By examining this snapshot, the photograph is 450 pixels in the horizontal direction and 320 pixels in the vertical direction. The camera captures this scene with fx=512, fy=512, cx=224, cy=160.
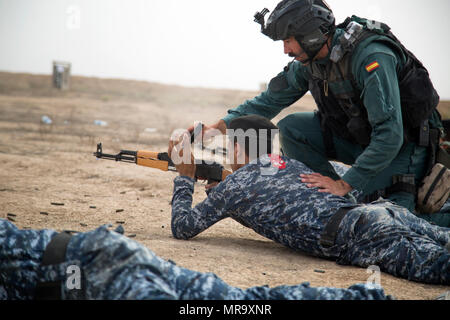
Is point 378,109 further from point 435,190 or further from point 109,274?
point 109,274

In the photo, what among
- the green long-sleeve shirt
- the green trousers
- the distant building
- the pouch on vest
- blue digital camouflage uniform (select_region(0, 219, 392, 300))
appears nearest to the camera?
blue digital camouflage uniform (select_region(0, 219, 392, 300))

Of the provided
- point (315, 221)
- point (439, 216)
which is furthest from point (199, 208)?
point (439, 216)

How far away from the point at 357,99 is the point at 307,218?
123 centimetres

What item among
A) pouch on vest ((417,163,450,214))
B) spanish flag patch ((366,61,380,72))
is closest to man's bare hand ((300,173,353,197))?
spanish flag patch ((366,61,380,72))

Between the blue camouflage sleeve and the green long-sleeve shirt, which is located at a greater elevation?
the green long-sleeve shirt

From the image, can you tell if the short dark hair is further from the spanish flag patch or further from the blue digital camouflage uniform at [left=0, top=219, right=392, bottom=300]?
the blue digital camouflage uniform at [left=0, top=219, right=392, bottom=300]

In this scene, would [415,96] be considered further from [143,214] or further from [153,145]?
[153,145]

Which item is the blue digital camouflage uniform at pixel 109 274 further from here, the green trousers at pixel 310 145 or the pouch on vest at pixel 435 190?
the green trousers at pixel 310 145

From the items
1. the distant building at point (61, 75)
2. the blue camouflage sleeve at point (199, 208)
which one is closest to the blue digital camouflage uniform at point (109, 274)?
the blue camouflage sleeve at point (199, 208)

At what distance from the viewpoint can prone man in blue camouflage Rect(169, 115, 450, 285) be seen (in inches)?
126

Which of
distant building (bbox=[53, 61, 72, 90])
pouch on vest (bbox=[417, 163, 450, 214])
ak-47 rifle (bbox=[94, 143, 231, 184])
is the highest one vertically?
distant building (bbox=[53, 61, 72, 90])
